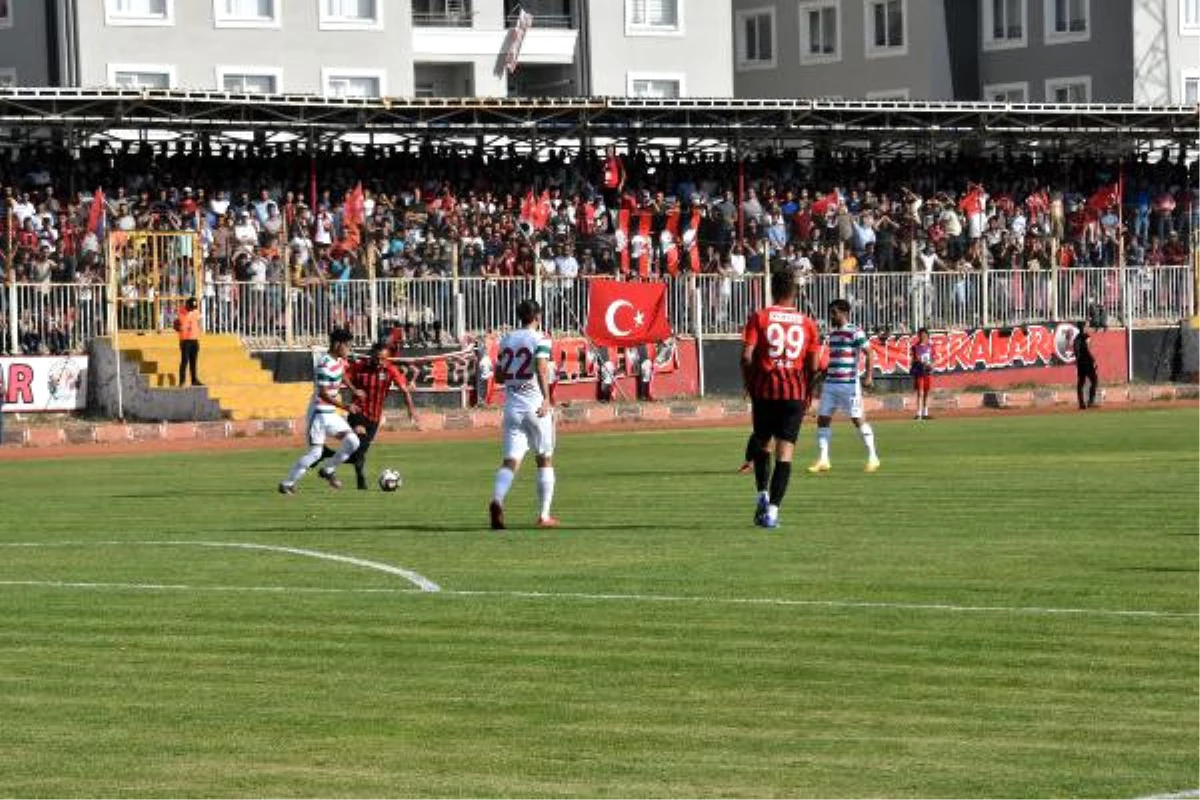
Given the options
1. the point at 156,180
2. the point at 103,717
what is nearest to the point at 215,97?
the point at 156,180

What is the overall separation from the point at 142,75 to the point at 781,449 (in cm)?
4531

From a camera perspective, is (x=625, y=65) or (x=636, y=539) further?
(x=625, y=65)

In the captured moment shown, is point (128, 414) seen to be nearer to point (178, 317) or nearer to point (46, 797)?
point (178, 317)

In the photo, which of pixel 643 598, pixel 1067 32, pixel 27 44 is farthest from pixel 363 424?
pixel 1067 32

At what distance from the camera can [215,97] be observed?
5009 centimetres

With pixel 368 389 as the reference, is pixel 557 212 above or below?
above

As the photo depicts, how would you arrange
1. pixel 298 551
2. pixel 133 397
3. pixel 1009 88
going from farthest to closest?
pixel 1009 88 → pixel 133 397 → pixel 298 551

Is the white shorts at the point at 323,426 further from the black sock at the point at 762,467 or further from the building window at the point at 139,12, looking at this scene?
the building window at the point at 139,12

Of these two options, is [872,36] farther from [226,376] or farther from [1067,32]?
[226,376]

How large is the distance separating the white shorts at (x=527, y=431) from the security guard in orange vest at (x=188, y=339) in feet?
76.9

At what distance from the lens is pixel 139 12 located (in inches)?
2537

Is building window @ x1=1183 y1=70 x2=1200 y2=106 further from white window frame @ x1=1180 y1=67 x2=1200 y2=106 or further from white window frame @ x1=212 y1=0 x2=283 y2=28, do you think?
white window frame @ x1=212 y1=0 x2=283 y2=28

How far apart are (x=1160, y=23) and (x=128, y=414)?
141 feet

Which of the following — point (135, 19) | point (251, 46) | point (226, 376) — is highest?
point (135, 19)
